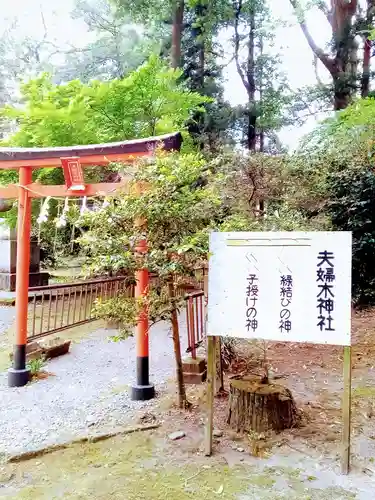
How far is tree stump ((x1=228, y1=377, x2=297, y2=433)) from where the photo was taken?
143 inches

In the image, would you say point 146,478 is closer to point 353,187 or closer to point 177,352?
point 177,352

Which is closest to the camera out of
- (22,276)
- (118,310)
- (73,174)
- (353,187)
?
(118,310)

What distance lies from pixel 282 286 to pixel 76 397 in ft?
9.50

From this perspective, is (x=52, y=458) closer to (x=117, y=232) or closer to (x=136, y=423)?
(x=136, y=423)

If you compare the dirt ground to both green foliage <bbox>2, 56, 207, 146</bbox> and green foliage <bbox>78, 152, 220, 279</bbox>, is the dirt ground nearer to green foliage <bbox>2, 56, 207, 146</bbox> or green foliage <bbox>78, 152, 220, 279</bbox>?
green foliage <bbox>78, 152, 220, 279</bbox>

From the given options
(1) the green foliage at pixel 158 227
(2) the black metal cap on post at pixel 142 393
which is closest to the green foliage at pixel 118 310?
(1) the green foliage at pixel 158 227

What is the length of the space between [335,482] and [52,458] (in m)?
2.16

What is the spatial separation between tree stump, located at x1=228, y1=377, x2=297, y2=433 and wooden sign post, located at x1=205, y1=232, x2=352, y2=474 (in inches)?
17.9

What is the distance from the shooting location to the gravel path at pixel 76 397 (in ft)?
12.8

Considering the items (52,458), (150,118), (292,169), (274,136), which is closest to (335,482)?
(52,458)

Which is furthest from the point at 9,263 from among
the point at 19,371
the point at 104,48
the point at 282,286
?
the point at 282,286

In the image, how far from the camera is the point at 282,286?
10.5 ft

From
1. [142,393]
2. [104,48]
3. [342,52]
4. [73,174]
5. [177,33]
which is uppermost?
[104,48]

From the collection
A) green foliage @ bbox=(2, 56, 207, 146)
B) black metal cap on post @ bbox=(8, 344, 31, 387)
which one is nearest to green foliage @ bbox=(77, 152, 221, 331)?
black metal cap on post @ bbox=(8, 344, 31, 387)
